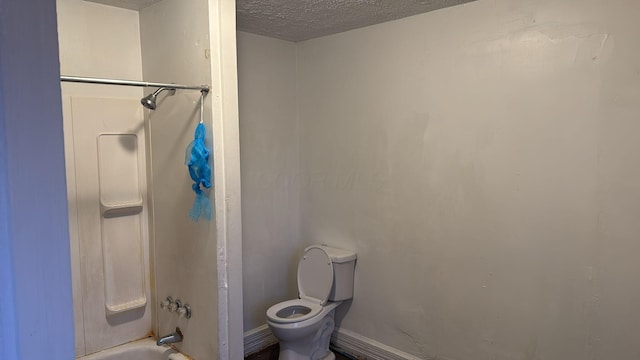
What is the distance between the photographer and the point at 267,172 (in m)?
3.25

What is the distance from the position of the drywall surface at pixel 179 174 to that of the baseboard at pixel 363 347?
3.84 ft

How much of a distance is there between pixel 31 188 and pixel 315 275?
276 cm

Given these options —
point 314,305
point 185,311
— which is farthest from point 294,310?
point 185,311

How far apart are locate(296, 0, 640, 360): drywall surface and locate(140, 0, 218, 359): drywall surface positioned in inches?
46.2

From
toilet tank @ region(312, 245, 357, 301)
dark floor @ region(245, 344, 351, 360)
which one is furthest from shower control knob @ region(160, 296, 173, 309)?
toilet tank @ region(312, 245, 357, 301)

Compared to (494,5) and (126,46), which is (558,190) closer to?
(494,5)

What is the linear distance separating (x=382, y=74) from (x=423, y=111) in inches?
16.0

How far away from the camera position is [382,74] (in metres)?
2.82

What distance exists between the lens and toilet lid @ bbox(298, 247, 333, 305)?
299 cm

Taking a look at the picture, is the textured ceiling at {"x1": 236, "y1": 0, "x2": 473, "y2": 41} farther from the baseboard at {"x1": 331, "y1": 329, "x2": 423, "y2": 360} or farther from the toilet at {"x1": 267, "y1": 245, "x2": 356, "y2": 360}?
the baseboard at {"x1": 331, "y1": 329, "x2": 423, "y2": 360}

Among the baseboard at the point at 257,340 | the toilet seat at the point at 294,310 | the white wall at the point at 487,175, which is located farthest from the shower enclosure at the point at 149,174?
the white wall at the point at 487,175

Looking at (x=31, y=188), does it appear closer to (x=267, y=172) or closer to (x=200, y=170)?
(x=200, y=170)

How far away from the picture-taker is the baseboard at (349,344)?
2891 millimetres

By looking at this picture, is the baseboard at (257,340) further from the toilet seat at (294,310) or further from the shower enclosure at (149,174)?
the shower enclosure at (149,174)
